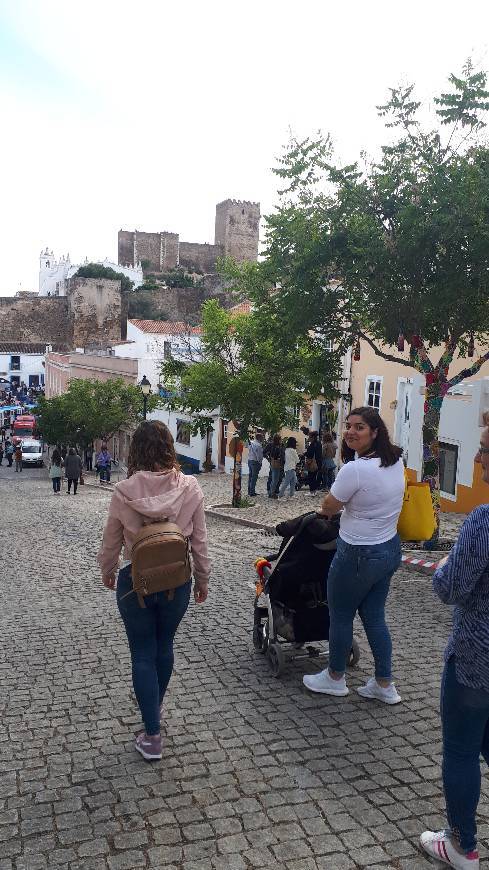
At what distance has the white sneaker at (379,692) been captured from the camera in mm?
4484

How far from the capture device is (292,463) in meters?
17.1

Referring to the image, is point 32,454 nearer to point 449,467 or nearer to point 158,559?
point 449,467

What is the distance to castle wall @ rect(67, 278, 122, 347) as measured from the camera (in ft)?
254

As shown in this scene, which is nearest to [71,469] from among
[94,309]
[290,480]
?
[290,480]

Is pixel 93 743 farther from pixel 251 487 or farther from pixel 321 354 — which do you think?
pixel 251 487

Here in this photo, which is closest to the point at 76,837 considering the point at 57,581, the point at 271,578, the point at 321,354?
the point at 271,578

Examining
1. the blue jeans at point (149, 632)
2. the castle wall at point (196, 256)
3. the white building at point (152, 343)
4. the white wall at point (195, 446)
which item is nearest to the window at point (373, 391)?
the white wall at point (195, 446)

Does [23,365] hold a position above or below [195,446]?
above

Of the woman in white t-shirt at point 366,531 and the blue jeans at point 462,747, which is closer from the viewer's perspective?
the blue jeans at point 462,747

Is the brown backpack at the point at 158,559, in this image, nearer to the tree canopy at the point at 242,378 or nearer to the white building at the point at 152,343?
the tree canopy at the point at 242,378

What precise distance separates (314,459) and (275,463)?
0.94 m

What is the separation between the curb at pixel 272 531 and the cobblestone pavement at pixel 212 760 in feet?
3.86

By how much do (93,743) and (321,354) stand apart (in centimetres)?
825

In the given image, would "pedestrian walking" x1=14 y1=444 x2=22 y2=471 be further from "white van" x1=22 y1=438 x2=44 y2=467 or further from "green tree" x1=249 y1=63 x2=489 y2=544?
"green tree" x1=249 y1=63 x2=489 y2=544
